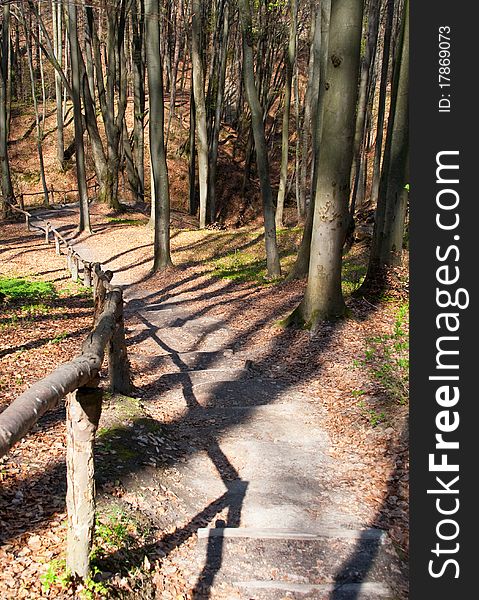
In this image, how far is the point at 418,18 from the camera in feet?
14.7

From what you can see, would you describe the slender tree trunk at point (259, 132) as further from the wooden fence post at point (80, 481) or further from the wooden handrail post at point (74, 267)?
the wooden fence post at point (80, 481)

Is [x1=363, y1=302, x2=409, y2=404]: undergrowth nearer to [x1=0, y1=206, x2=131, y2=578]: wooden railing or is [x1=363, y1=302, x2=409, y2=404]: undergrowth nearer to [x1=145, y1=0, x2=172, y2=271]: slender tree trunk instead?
[x1=0, y1=206, x2=131, y2=578]: wooden railing

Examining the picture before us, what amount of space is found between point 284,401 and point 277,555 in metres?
3.67

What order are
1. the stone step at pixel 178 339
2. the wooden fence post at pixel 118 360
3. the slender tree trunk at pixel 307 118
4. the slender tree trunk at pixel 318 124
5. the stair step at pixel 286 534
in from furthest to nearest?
the slender tree trunk at pixel 307 118
the slender tree trunk at pixel 318 124
the stone step at pixel 178 339
the wooden fence post at pixel 118 360
the stair step at pixel 286 534

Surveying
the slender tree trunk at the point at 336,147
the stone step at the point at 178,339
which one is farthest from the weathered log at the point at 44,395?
the stone step at the point at 178,339

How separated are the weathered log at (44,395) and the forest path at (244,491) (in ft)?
4.70

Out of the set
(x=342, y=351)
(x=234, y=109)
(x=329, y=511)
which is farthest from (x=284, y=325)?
(x=234, y=109)

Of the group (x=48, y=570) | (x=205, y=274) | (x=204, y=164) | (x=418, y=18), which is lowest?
(x=205, y=274)

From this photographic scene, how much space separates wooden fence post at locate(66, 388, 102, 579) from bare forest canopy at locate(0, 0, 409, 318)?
22.9 feet

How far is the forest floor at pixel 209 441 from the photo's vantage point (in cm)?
406

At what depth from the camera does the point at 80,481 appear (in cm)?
358

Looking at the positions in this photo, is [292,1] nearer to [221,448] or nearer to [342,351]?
[342,351]

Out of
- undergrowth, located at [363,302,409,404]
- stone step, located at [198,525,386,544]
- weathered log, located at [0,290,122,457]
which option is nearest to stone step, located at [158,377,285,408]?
undergrowth, located at [363,302,409,404]

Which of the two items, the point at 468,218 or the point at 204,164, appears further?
the point at 204,164
